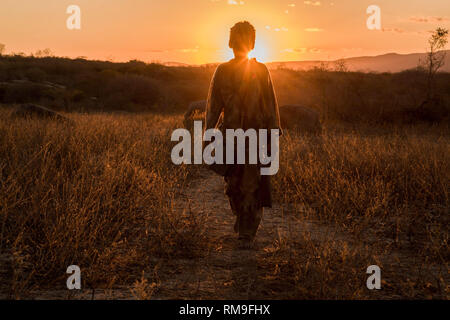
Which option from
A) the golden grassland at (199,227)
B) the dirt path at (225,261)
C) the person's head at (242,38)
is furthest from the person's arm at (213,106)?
the golden grassland at (199,227)

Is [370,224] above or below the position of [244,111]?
below

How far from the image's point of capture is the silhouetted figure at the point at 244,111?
3988mm

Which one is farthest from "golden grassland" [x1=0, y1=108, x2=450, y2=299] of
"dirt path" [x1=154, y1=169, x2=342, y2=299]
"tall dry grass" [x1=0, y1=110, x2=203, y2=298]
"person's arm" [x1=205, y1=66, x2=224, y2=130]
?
"person's arm" [x1=205, y1=66, x2=224, y2=130]

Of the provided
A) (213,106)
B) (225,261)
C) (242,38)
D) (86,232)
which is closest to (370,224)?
(225,261)

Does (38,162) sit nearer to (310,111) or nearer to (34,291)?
(34,291)

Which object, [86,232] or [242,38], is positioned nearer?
[86,232]

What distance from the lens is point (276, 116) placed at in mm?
4133

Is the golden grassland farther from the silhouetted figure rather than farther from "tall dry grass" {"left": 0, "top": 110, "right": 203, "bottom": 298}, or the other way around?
the silhouetted figure

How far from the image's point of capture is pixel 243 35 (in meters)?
3.90

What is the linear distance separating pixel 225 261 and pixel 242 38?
209cm

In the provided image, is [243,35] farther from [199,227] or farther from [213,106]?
[199,227]

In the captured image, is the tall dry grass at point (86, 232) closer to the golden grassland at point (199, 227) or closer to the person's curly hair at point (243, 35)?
the golden grassland at point (199, 227)

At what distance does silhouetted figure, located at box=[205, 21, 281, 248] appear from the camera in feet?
13.1
